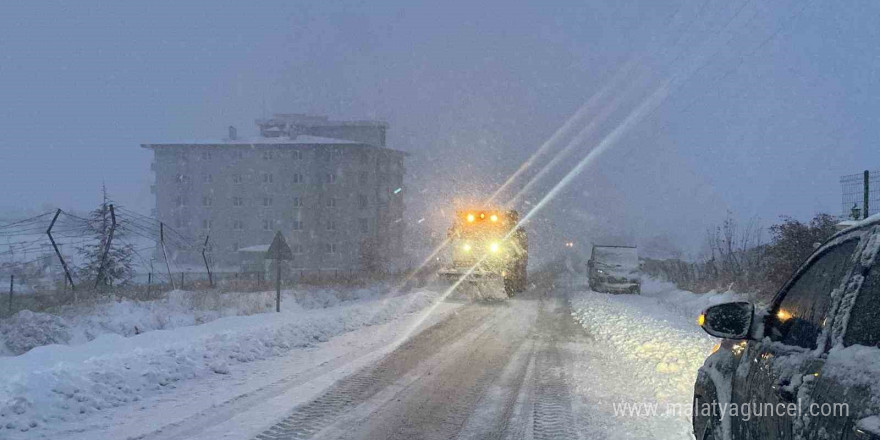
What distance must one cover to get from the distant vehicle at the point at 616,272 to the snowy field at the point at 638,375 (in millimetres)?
11189

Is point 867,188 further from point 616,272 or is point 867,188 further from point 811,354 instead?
point 616,272

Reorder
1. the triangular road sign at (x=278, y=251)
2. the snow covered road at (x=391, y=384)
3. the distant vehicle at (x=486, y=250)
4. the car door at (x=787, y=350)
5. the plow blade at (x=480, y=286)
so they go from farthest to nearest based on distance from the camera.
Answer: the distant vehicle at (x=486, y=250), the plow blade at (x=480, y=286), the triangular road sign at (x=278, y=251), the snow covered road at (x=391, y=384), the car door at (x=787, y=350)

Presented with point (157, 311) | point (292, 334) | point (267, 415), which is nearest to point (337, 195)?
point (157, 311)

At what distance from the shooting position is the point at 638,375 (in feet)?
31.4

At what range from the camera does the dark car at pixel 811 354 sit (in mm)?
2334

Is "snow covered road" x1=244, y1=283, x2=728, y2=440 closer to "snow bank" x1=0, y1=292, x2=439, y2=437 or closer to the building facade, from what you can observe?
"snow bank" x1=0, y1=292, x2=439, y2=437

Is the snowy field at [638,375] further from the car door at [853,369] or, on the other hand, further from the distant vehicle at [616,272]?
the distant vehicle at [616,272]

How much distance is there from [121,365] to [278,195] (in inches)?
2724

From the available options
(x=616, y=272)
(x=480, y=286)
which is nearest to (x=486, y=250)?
(x=480, y=286)

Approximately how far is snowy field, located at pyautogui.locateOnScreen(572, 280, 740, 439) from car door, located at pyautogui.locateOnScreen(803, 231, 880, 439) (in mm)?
4054

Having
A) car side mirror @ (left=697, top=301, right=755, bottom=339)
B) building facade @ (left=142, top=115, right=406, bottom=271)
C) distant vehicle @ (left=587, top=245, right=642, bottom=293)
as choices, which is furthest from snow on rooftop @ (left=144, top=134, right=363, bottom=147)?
car side mirror @ (left=697, top=301, right=755, bottom=339)

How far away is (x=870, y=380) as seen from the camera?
7.32 ft

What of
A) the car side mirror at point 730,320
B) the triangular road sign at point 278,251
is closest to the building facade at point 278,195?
the triangular road sign at point 278,251

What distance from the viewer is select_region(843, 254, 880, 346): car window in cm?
244
